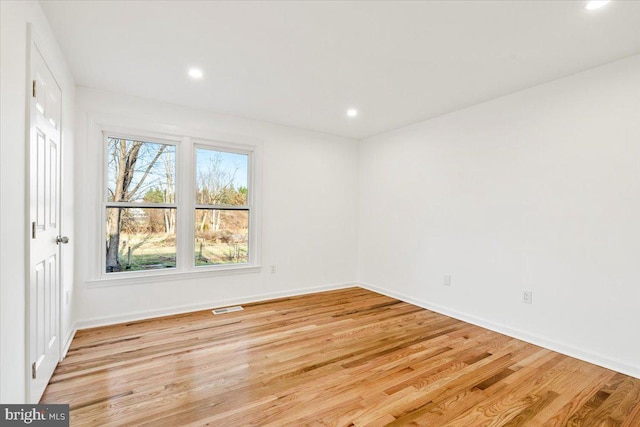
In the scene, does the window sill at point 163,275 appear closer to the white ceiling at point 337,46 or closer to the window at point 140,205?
the window at point 140,205

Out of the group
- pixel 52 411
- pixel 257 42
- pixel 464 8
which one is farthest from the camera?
pixel 257 42

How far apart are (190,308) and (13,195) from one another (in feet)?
8.27

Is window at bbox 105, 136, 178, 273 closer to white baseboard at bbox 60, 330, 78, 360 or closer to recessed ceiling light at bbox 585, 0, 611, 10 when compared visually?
white baseboard at bbox 60, 330, 78, 360

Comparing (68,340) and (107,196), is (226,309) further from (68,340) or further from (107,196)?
(107,196)

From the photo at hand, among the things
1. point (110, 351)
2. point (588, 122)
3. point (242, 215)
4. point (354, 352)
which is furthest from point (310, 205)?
point (588, 122)

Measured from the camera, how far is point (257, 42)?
2.29 metres

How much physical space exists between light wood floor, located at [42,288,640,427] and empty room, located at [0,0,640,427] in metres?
0.02

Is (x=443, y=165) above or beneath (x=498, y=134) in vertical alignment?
beneath

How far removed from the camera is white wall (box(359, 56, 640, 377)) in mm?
2424

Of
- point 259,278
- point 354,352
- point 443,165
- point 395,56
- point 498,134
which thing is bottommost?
point 354,352

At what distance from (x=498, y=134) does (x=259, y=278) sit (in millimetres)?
3394

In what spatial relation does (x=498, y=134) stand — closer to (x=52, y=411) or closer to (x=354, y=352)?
(x=354, y=352)

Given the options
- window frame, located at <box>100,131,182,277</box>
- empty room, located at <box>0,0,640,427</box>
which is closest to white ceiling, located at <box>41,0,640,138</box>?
empty room, located at <box>0,0,640,427</box>

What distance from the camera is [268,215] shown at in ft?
13.9
